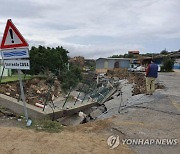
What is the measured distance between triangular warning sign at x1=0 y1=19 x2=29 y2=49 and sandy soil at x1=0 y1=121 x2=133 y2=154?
6.49 ft

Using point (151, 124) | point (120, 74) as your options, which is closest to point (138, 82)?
point (120, 74)

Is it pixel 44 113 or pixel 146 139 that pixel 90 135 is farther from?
pixel 44 113

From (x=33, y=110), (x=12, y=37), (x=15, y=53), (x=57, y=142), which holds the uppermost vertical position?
(x=12, y=37)

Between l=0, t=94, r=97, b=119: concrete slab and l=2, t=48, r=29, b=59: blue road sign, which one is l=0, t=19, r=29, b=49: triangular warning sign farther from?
l=0, t=94, r=97, b=119: concrete slab

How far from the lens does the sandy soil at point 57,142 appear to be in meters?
4.78

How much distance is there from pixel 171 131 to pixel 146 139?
3.33 ft

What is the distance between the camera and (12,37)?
623cm

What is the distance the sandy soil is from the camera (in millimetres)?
4781

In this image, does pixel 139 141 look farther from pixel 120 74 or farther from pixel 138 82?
pixel 120 74

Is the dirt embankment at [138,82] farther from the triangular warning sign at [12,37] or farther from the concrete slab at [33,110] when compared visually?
the triangular warning sign at [12,37]

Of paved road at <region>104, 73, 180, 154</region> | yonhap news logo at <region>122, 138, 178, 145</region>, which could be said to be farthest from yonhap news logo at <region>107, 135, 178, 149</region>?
paved road at <region>104, 73, 180, 154</region>

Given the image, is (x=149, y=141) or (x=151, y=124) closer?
(x=149, y=141)

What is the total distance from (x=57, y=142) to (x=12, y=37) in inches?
108

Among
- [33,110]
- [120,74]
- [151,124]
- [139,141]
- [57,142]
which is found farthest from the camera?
[120,74]
